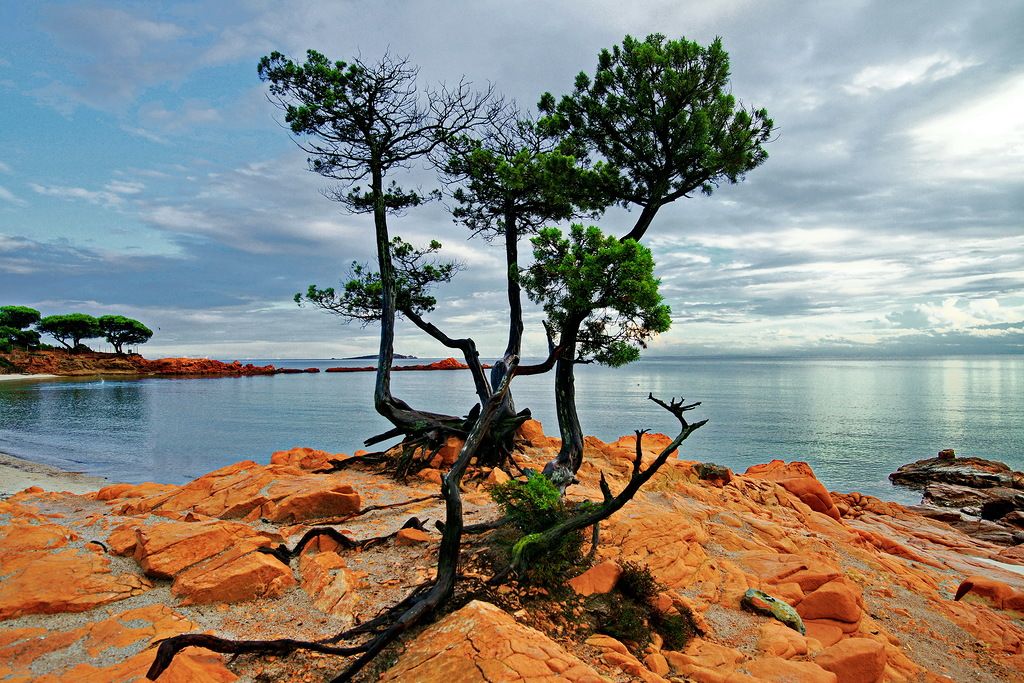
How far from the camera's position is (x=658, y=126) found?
40.1 feet

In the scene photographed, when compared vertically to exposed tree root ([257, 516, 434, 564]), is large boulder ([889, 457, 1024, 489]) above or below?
below

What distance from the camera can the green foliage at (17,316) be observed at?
8506 centimetres

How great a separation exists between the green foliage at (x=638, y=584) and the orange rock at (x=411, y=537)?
3165 mm

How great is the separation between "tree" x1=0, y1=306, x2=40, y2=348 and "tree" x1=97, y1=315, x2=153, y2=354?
9.51m

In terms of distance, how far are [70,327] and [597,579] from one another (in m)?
116

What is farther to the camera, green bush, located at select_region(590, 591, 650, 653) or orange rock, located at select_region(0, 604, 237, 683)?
green bush, located at select_region(590, 591, 650, 653)

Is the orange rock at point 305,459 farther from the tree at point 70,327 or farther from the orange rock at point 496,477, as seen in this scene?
the tree at point 70,327

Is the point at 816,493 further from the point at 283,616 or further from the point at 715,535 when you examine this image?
the point at 283,616

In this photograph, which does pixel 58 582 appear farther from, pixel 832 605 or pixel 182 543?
pixel 832 605

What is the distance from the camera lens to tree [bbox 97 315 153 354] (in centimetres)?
9712

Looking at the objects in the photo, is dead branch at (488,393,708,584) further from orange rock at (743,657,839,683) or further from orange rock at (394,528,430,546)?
orange rock at (743,657,839,683)

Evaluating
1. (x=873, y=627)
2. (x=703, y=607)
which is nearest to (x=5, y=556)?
(x=703, y=607)

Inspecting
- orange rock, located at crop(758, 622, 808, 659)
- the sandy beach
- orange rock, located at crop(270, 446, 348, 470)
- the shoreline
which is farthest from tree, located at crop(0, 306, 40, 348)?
orange rock, located at crop(758, 622, 808, 659)

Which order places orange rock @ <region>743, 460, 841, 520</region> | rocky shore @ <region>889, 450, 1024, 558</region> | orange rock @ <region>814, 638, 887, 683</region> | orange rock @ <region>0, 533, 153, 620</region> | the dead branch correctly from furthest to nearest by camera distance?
rocky shore @ <region>889, 450, 1024, 558</region> < orange rock @ <region>743, 460, 841, 520</region> < the dead branch < orange rock @ <region>814, 638, 887, 683</region> < orange rock @ <region>0, 533, 153, 620</region>
